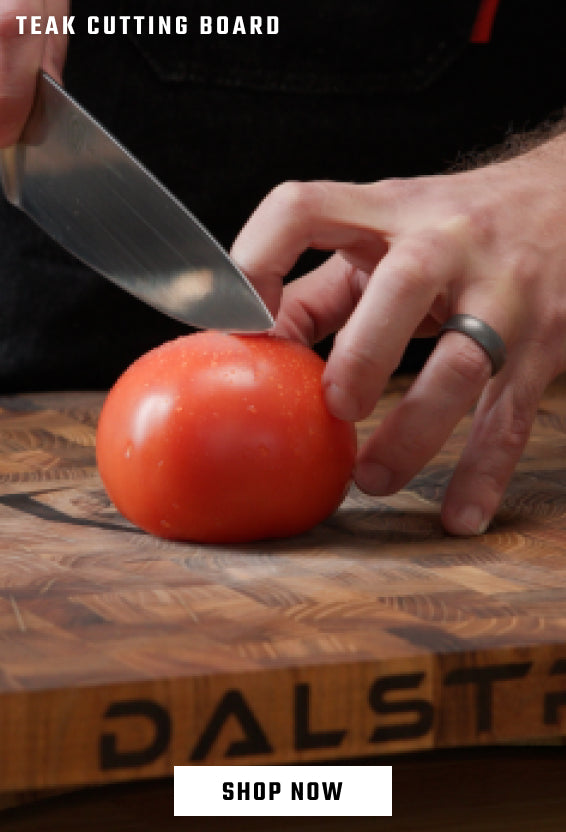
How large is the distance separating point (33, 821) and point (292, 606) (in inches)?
9.9

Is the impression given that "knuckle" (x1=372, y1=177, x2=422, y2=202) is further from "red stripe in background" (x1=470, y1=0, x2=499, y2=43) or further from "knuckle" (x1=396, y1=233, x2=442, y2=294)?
"red stripe in background" (x1=470, y1=0, x2=499, y2=43)

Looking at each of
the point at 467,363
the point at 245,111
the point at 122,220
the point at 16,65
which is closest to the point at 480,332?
the point at 467,363

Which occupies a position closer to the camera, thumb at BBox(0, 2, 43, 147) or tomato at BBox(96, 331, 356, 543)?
tomato at BBox(96, 331, 356, 543)

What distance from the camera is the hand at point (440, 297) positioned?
1185 millimetres

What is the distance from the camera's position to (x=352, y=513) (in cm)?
130

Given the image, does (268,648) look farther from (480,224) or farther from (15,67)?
(15,67)

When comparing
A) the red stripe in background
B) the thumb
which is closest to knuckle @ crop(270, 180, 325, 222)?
the thumb

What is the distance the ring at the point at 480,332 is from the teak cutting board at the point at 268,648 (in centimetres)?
18

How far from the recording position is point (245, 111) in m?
1.93

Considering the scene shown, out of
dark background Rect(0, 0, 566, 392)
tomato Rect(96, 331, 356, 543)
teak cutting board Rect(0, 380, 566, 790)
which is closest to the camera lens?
teak cutting board Rect(0, 380, 566, 790)

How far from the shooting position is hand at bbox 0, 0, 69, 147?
126 cm

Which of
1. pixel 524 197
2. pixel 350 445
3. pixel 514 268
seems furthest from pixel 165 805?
pixel 524 197

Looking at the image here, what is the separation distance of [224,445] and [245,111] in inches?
37.1

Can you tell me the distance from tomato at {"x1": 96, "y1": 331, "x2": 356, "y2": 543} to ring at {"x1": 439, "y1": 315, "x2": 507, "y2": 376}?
0.15 metres
